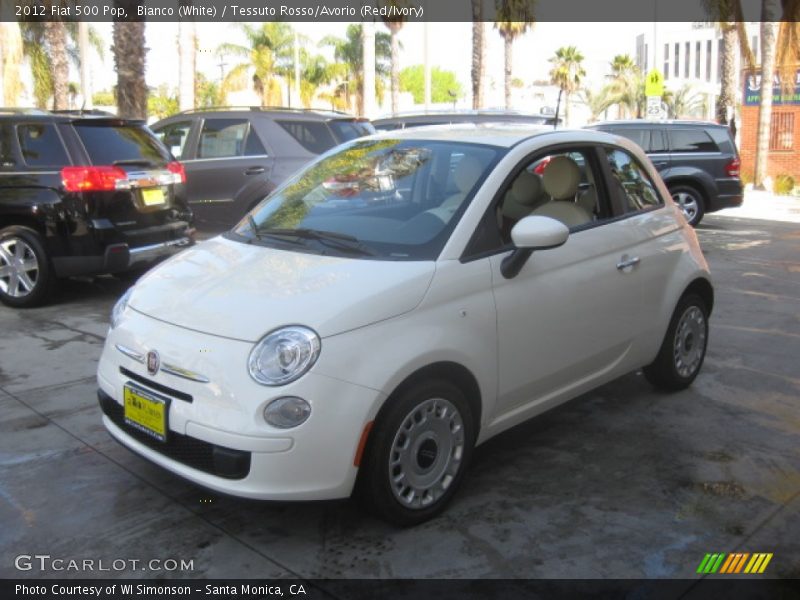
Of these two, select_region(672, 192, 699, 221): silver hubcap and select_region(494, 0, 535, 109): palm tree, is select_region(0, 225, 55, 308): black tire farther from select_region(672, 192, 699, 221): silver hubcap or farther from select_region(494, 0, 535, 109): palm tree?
select_region(494, 0, 535, 109): palm tree

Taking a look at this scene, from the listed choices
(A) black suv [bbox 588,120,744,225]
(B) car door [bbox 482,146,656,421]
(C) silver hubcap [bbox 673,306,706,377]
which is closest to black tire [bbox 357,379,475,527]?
(B) car door [bbox 482,146,656,421]

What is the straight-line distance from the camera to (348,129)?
10.6 metres

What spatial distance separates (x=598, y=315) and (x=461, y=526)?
1404 mm

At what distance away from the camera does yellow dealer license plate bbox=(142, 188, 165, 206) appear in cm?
743

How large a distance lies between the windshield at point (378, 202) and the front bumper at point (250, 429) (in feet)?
2.59

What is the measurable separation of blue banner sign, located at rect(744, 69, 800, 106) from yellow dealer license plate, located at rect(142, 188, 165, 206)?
21455 mm

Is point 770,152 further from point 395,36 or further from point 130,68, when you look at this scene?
point 130,68

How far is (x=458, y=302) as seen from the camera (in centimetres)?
348

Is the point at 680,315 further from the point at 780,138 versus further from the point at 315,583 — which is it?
the point at 780,138

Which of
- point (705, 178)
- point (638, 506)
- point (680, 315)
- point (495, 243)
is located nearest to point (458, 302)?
point (495, 243)

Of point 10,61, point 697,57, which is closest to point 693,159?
point 10,61

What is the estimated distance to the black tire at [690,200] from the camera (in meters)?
13.5

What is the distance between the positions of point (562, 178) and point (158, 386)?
98.8 inches

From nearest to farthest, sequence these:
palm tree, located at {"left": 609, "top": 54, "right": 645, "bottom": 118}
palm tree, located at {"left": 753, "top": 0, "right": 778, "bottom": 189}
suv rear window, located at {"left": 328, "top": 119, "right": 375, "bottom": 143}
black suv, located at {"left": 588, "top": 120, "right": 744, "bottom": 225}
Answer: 1. suv rear window, located at {"left": 328, "top": 119, "right": 375, "bottom": 143}
2. black suv, located at {"left": 588, "top": 120, "right": 744, "bottom": 225}
3. palm tree, located at {"left": 753, "top": 0, "right": 778, "bottom": 189}
4. palm tree, located at {"left": 609, "top": 54, "right": 645, "bottom": 118}
